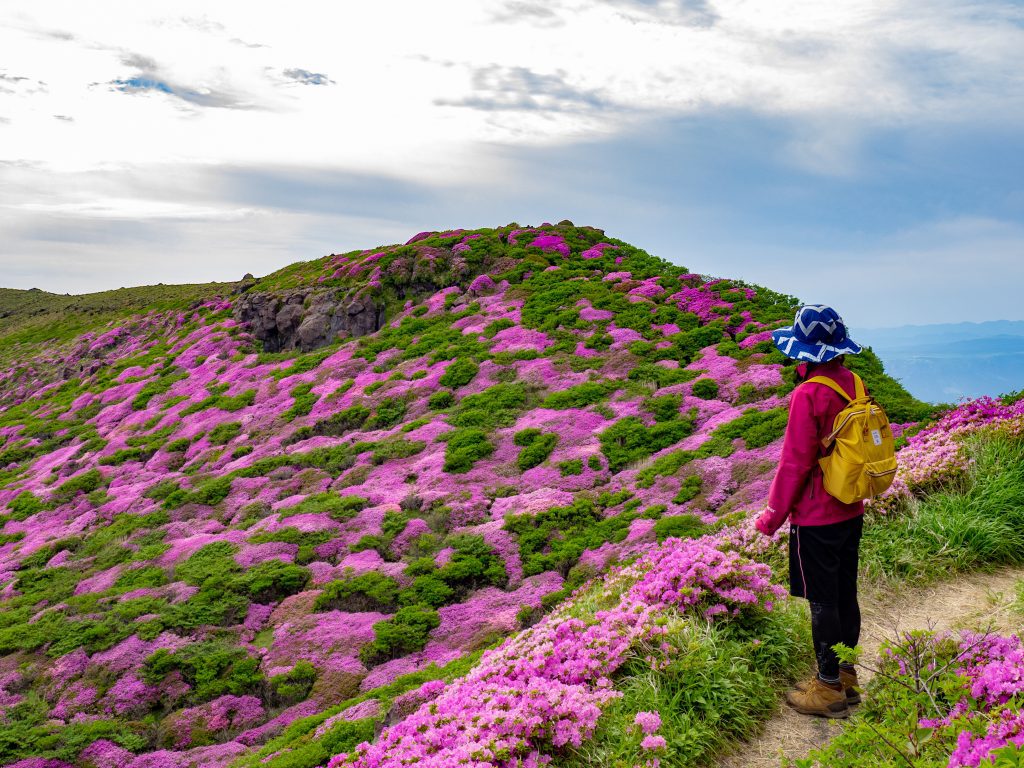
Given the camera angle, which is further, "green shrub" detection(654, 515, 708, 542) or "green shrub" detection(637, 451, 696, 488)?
"green shrub" detection(637, 451, 696, 488)

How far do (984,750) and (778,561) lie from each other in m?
7.04

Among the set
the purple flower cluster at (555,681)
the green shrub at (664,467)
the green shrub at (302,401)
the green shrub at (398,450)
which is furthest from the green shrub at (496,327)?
the purple flower cluster at (555,681)

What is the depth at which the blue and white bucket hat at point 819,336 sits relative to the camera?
6.76 m

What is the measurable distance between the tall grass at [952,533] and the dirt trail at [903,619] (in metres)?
0.26

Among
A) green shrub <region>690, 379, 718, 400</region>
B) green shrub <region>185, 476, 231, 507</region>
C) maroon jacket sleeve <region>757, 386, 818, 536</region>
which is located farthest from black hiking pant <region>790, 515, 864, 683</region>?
green shrub <region>185, 476, 231, 507</region>

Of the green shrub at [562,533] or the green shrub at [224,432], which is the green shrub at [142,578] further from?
the green shrub at [562,533]

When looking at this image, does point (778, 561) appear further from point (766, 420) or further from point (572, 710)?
point (766, 420)

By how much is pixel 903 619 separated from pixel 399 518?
47.0ft

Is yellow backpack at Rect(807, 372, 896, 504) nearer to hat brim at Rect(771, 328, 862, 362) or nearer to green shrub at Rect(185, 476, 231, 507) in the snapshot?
hat brim at Rect(771, 328, 862, 362)

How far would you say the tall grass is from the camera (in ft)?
32.0

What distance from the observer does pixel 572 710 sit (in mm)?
6684

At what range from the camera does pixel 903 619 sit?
29.2ft

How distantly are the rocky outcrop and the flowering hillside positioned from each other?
227 mm

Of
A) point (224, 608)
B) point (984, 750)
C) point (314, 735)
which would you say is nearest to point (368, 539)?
point (224, 608)
